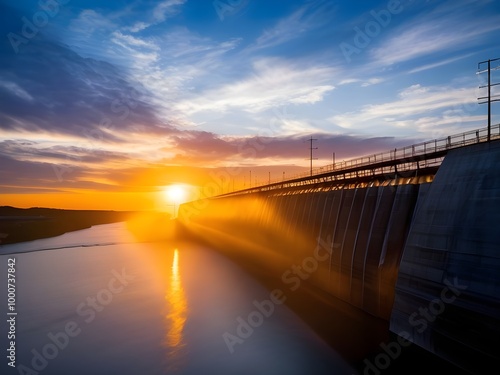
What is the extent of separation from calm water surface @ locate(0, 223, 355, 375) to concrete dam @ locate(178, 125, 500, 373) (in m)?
6.33

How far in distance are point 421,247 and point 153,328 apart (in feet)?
A: 75.7

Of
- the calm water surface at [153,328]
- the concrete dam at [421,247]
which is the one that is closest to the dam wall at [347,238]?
the concrete dam at [421,247]

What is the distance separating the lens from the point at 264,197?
77875 mm

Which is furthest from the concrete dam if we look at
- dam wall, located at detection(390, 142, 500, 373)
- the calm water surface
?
the calm water surface

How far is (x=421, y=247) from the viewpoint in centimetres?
2247

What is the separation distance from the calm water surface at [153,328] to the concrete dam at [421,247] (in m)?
6.33

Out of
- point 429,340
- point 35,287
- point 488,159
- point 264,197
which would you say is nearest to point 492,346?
point 429,340

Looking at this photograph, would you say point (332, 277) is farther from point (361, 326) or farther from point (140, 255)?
point (140, 255)

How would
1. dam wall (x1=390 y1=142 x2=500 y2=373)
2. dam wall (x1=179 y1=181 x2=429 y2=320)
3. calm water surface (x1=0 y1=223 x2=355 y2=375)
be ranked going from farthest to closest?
dam wall (x1=179 y1=181 x2=429 y2=320) → calm water surface (x1=0 y1=223 x2=355 y2=375) → dam wall (x1=390 y1=142 x2=500 y2=373)

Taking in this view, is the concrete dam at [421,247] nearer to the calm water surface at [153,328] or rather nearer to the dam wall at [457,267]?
the dam wall at [457,267]

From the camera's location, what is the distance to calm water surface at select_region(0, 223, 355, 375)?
2241 centimetres

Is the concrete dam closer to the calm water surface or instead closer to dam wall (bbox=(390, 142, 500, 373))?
dam wall (bbox=(390, 142, 500, 373))

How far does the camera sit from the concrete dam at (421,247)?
1784 centimetres

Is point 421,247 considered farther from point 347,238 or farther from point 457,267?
point 347,238
